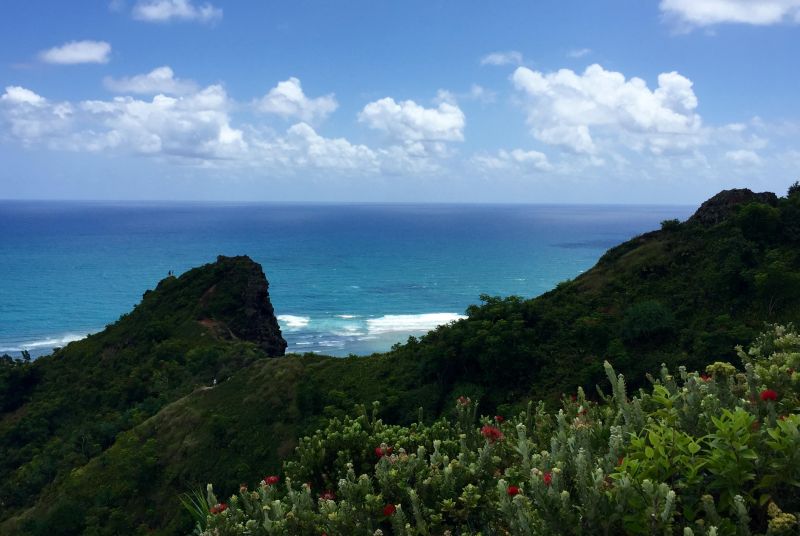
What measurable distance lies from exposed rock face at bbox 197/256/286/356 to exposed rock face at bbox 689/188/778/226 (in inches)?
1750

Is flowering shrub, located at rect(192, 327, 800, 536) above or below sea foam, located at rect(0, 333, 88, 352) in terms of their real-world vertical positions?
above

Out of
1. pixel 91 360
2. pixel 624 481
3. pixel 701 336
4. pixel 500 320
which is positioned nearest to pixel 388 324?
Answer: pixel 91 360

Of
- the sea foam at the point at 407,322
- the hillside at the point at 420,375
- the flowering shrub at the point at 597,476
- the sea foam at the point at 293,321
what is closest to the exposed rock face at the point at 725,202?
the hillside at the point at 420,375

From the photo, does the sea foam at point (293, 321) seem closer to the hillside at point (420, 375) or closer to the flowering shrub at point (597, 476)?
the hillside at point (420, 375)

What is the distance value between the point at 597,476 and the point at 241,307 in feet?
205

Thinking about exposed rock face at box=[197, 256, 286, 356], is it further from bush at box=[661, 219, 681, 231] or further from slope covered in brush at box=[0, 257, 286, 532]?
bush at box=[661, 219, 681, 231]

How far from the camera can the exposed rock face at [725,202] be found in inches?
1842

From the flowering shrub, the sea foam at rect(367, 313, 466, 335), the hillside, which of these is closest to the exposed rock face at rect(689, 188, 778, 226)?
the hillside

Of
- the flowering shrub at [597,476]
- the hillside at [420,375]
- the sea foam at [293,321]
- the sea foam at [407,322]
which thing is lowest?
the sea foam at [293,321]

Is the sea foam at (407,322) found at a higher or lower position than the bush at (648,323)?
lower

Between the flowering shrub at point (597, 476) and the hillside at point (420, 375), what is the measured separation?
2196cm

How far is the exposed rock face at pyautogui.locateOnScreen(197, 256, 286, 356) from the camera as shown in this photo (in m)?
63.2

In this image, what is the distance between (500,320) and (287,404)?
1508cm

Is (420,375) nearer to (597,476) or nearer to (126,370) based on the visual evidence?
(597,476)
